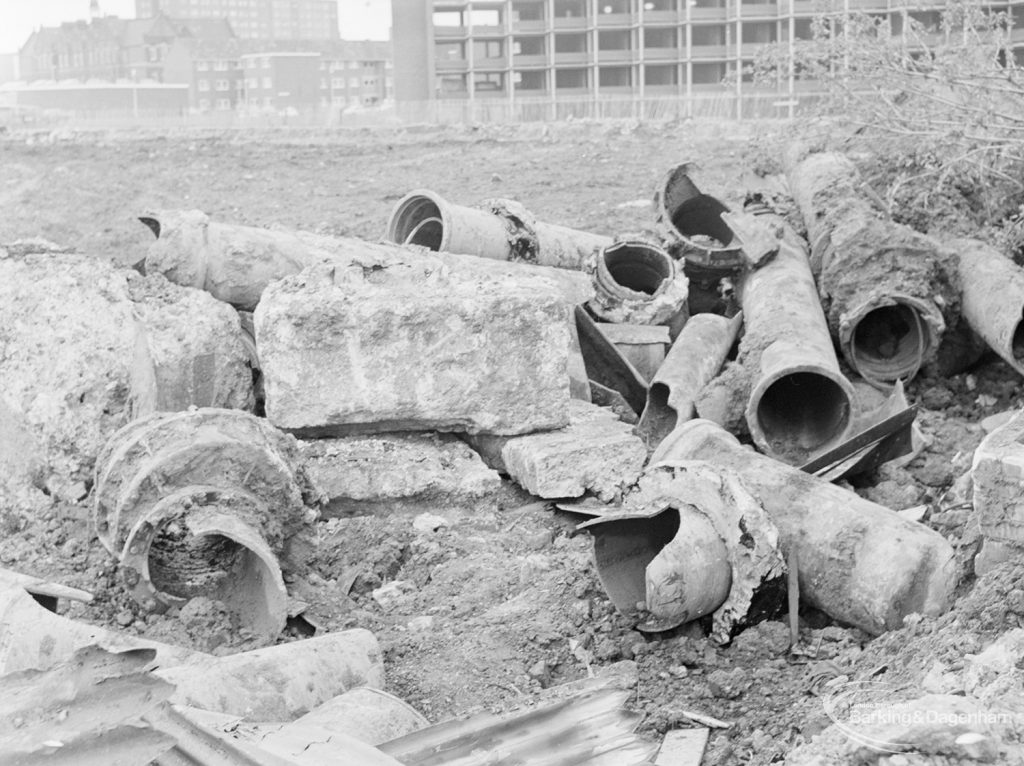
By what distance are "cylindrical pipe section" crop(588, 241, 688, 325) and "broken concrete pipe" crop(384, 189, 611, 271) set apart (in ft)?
0.59

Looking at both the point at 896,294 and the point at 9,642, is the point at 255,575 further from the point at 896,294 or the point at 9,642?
the point at 896,294

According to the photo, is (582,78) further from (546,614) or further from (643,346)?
(546,614)

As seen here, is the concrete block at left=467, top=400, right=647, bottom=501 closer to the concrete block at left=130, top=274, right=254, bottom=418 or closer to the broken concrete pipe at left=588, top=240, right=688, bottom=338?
the concrete block at left=130, top=274, right=254, bottom=418

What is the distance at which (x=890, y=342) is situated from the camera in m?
6.95

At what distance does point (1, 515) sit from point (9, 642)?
146 centimetres

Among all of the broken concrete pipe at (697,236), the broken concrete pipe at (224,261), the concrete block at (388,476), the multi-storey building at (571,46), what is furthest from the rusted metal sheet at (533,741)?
the multi-storey building at (571,46)

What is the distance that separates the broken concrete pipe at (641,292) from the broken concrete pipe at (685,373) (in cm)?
26

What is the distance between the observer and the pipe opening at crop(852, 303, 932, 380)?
6500 millimetres

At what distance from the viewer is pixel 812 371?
5418 mm

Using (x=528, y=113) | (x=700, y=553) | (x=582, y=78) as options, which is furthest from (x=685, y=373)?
(x=582, y=78)

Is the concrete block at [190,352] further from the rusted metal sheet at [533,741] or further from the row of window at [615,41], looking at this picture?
the row of window at [615,41]

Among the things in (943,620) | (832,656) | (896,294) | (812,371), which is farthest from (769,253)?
(943,620)

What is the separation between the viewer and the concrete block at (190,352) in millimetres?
5387
